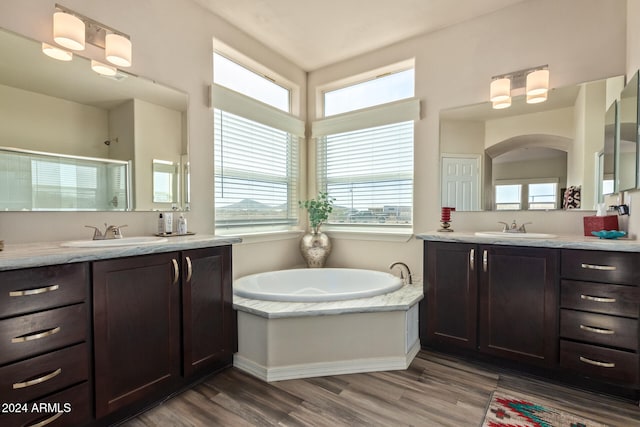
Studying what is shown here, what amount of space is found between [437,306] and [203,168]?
6.93 feet

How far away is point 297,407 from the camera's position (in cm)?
172

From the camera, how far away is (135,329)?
1579 mm

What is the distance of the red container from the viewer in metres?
2.03

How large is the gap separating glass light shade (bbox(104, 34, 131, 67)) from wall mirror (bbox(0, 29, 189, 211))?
0.33ft

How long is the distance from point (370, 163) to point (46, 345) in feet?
9.27

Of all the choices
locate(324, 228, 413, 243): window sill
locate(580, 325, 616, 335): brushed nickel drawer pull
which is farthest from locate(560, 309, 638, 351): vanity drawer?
locate(324, 228, 413, 243): window sill

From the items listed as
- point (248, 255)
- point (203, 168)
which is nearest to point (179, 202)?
point (203, 168)

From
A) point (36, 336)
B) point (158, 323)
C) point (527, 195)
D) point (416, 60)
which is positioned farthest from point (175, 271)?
point (416, 60)

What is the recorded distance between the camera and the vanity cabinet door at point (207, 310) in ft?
6.00

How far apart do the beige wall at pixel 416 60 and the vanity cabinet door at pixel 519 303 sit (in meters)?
0.65

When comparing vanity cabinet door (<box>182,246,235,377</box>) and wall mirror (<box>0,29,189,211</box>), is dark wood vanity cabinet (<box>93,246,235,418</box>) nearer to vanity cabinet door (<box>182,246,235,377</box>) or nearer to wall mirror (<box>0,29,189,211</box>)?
vanity cabinet door (<box>182,246,235,377</box>)

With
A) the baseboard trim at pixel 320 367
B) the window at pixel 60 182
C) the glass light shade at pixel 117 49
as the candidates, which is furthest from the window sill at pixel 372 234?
the glass light shade at pixel 117 49

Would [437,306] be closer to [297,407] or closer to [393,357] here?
[393,357]

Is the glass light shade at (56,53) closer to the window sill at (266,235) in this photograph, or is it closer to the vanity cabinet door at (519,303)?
the window sill at (266,235)
